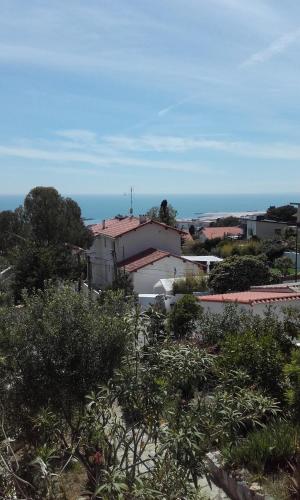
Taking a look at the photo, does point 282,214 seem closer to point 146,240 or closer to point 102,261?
point 102,261

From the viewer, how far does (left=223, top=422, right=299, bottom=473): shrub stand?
8.12 metres

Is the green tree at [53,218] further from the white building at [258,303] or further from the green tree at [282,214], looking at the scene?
the green tree at [282,214]

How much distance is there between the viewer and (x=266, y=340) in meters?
11.2

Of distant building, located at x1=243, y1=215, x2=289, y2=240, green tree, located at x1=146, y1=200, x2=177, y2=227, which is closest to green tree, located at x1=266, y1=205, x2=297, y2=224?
distant building, located at x1=243, y1=215, x2=289, y2=240

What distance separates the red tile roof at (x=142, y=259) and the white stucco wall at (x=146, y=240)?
74 cm

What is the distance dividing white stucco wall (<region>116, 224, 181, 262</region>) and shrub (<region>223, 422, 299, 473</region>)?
3721 cm

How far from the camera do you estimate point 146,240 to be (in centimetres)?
4606

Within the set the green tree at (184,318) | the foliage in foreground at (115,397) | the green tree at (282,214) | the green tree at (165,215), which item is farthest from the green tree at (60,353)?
the green tree at (282,214)

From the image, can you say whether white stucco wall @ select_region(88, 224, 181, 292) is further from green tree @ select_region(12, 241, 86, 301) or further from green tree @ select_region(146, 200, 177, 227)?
green tree @ select_region(146, 200, 177, 227)

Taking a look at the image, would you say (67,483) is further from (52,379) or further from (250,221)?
(250,221)

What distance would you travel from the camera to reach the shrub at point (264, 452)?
812 cm

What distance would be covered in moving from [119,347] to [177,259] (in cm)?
3447

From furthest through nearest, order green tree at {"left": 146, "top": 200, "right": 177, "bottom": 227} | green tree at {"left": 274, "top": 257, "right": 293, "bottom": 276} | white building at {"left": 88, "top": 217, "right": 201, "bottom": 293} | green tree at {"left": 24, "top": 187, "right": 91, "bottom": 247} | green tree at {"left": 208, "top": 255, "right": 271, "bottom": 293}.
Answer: green tree at {"left": 146, "top": 200, "right": 177, "bottom": 227} < green tree at {"left": 24, "top": 187, "right": 91, "bottom": 247} < green tree at {"left": 274, "top": 257, "right": 293, "bottom": 276} < white building at {"left": 88, "top": 217, "right": 201, "bottom": 293} < green tree at {"left": 208, "top": 255, "right": 271, "bottom": 293}

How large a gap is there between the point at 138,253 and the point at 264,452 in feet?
123
